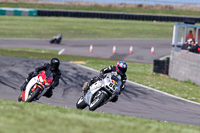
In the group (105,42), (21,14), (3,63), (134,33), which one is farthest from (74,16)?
(3,63)

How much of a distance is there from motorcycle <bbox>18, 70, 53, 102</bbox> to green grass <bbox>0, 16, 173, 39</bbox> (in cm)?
2812

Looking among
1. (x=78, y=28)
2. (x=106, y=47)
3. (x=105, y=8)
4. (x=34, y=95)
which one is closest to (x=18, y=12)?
(x=78, y=28)

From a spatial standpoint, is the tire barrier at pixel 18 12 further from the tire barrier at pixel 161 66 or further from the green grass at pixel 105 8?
the tire barrier at pixel 161 66

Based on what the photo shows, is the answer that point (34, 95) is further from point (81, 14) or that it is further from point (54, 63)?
point (81, 14)

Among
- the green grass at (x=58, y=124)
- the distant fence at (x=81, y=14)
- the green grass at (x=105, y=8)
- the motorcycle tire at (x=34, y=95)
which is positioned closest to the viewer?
the green grass at (x=58, y=124)

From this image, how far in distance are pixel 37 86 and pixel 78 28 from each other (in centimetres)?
3608

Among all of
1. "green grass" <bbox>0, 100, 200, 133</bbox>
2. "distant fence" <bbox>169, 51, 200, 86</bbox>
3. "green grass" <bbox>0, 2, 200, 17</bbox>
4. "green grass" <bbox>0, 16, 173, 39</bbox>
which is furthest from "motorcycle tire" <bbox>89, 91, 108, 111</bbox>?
"green grass" <bbox>0, 2, 200, 17</bbox>

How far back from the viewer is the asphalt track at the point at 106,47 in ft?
103

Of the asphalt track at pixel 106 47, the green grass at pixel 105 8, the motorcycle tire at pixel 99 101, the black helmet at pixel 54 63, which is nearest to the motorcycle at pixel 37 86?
the black helmet at pixel 54 63

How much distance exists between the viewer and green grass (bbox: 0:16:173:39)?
4197 centimetres

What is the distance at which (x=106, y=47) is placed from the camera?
35594 mm

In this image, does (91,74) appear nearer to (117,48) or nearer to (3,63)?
(3,63)

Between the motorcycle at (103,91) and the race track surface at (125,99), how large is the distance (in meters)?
1.68

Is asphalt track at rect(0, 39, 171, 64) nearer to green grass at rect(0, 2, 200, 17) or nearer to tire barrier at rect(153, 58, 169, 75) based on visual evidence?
tire barrier at rect(153, 58, 169, 75)
